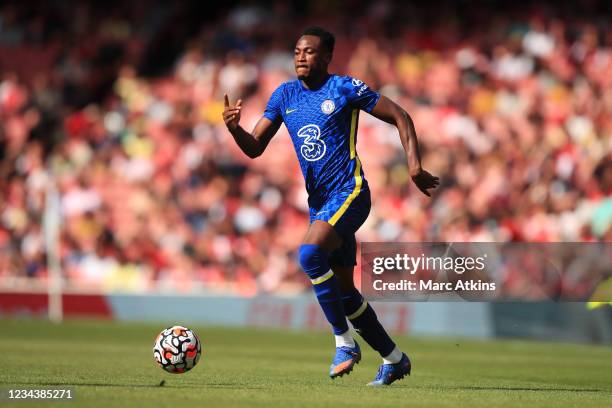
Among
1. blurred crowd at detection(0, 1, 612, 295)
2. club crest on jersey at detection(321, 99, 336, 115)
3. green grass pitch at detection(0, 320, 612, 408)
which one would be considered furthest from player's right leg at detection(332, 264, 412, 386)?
blurred crowd at detection(0, 1, 612, 295)

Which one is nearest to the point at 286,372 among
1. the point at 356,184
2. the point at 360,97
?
the point at 356,184

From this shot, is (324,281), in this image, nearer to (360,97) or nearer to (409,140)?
(409,140)

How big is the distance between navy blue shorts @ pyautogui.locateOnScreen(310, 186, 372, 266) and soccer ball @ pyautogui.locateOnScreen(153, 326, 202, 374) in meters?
1.42

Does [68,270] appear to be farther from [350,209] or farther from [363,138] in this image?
[350,209]

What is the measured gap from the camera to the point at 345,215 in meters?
9.33

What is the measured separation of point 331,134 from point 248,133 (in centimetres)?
68

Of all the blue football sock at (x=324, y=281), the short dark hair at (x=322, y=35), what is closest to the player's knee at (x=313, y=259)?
the blue football sock at (x=324, y=281)

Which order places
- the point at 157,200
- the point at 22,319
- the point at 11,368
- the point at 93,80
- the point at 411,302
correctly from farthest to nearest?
1. the point at 93,80
2. the point at 157,200
3. the point at 22,319
4. the point at 411,302
5. the point at 11,368

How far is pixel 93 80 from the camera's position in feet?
90.3

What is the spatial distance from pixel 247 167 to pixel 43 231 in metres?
4.38

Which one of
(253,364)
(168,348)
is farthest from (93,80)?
(168,348)

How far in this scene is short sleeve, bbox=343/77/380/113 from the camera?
948 cm

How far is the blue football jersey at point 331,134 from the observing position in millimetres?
9469

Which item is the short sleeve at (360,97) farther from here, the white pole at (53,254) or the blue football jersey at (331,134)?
the white pole at (53,254)
